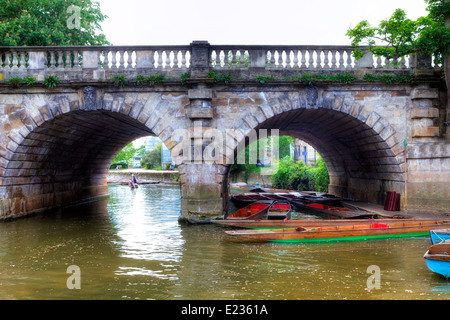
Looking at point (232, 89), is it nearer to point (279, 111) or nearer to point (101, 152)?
point (279, 111)

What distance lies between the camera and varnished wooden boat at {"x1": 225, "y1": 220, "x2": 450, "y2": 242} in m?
9.36

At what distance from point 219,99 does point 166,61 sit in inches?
80.4

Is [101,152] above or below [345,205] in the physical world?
above

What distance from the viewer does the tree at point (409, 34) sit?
439 inches

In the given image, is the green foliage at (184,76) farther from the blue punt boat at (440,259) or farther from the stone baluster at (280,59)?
the blue punt boat at (440,259)

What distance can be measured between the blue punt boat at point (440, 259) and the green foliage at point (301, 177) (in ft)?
53.2

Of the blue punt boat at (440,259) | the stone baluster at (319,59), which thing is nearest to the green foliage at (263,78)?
the stone baluster at (319,59)

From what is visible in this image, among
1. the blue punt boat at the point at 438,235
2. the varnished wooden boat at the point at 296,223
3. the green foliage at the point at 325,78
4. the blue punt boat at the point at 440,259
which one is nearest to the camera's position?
the blue punt boat at the point at 440,259

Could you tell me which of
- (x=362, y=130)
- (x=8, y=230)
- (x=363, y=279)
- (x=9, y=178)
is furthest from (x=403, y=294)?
(x=9, y=178)

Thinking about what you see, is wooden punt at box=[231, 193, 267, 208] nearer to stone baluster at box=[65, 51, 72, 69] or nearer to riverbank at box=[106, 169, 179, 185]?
stone baluster at box=[65, 51, 72, 69]

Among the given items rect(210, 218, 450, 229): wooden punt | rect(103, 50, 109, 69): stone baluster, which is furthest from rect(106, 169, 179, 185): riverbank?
rect(210, 218, 450, 229): wooden punt

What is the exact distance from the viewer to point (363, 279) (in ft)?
22.1

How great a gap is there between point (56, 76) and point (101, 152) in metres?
7.94

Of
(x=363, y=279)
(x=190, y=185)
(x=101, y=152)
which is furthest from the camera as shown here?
(x=101, y=152)
